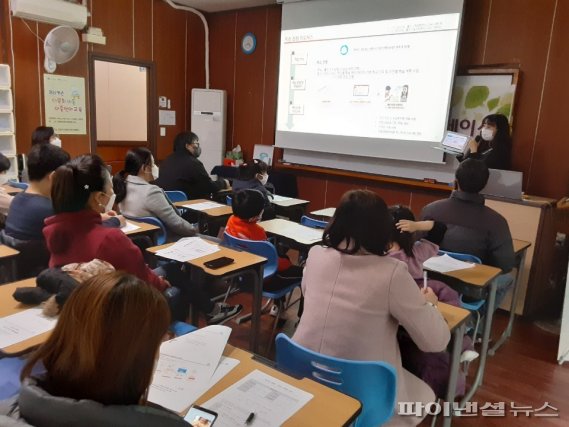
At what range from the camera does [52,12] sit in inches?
205

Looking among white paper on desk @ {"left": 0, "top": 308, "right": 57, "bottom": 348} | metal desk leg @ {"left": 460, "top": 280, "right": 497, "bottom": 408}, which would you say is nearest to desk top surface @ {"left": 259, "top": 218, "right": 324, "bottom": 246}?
metal desk leg @ {"left": 460, "top": 280, "right": 497, "bottom": 408}

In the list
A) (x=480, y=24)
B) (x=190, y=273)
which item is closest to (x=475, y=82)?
(x=480, y=24)

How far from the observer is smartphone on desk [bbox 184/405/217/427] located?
1.17 m

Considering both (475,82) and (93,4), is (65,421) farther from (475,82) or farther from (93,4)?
(93,4)

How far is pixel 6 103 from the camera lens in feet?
16.3

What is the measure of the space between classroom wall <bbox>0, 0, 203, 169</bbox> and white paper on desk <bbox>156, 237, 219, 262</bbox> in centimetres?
376

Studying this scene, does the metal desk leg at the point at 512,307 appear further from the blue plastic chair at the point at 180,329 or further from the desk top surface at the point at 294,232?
the blue plastic chair at the point at 180,329

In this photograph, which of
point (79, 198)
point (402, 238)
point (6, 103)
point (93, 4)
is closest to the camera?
point (79, 198)

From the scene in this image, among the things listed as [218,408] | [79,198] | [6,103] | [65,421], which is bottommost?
[218,408]

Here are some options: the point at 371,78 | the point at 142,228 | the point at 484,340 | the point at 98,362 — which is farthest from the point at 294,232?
the point at 371,78

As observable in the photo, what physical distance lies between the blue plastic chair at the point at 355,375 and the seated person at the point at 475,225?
1.61 m

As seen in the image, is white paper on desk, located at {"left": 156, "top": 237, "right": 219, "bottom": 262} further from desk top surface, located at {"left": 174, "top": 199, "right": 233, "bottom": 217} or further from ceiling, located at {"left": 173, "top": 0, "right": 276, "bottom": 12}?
ceiling, located at {"left": 173, "top": 0, "right": 276, "bottom": 12}

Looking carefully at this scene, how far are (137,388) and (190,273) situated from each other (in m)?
1.78

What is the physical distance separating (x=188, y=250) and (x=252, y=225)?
0.55 m
